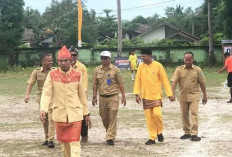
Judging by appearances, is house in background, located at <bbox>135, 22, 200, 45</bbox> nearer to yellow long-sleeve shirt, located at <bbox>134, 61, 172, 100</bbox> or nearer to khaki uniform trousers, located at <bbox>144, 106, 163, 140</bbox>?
yellow long-sleeve shirt, located at <bbox>134, 61, 172, 100</bbox>

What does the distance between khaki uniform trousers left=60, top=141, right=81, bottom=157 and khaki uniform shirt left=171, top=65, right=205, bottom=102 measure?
3.56 metres

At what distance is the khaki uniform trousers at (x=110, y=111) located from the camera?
30.8ft

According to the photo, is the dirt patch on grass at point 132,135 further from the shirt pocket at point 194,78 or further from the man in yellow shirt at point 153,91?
the shirt pocket at point 194,78

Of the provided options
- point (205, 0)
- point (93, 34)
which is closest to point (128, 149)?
point (205, 0)

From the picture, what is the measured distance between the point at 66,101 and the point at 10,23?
112 feet

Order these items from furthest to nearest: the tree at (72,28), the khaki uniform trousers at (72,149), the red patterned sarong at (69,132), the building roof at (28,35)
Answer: the building roof at (28,35) → the tree at (72,28) → the red patterned sarong at (69,132) → the khaki uniform trousers at (72,149)

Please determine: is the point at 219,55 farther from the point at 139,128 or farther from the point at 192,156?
the point at 192,156

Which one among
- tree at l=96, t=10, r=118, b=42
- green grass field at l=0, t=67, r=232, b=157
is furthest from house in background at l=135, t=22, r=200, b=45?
green grass field at l=0, t=67, r=232, b=157

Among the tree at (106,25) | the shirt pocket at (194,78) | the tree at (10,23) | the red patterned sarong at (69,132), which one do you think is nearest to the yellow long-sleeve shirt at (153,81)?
the shirt pocket at (194,78)

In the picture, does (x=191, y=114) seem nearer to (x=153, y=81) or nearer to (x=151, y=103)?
(x=151, y=103)

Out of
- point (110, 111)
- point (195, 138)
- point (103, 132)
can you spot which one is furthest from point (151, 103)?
point (103, 132)

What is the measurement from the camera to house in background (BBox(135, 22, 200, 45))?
60969mm

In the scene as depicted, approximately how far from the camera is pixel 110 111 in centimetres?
947

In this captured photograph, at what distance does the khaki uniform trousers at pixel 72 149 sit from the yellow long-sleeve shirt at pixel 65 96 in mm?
353
